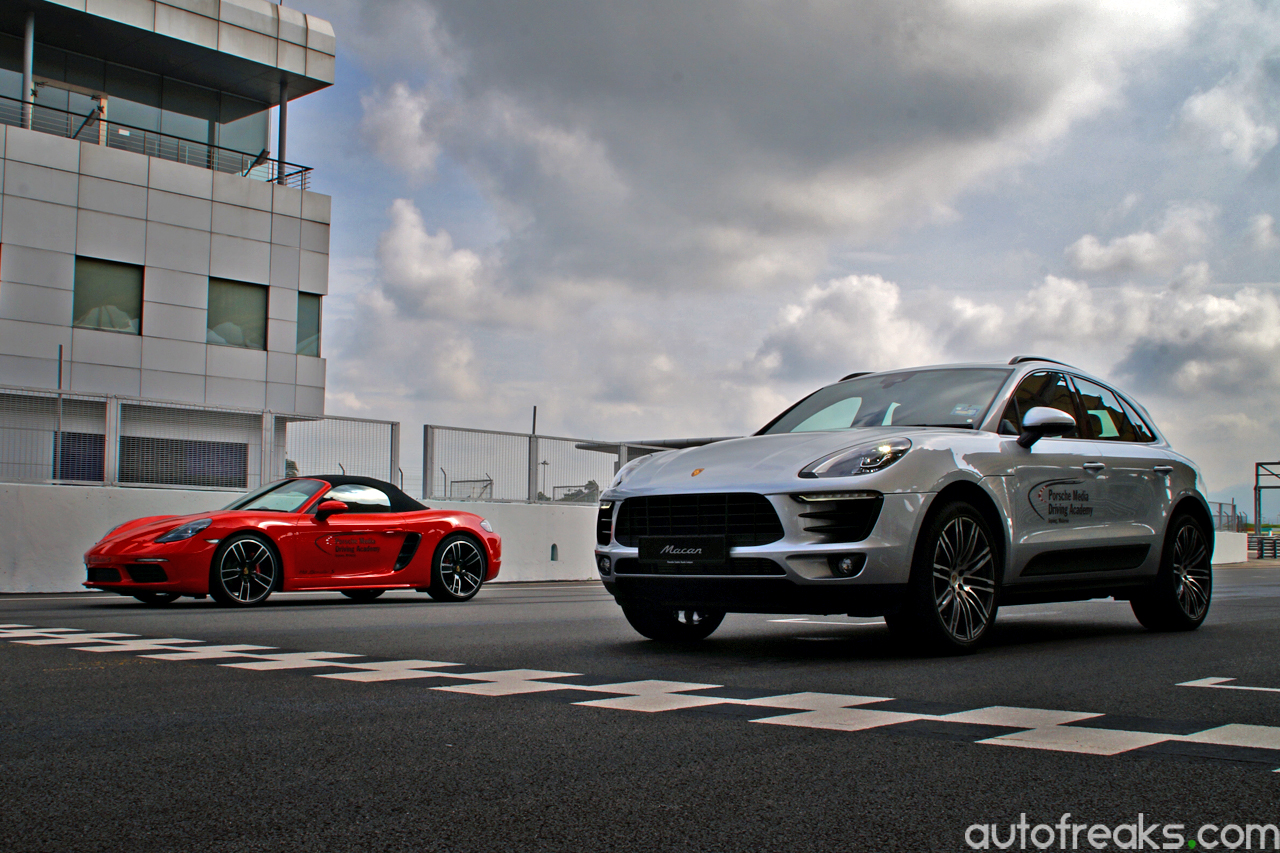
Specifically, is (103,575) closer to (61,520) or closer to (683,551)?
(61,520)

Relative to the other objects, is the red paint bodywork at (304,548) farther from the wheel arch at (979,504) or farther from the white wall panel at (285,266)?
the white wall panel at (285,266)

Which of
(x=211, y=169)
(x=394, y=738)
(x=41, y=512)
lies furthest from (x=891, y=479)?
(x=211, y=169)

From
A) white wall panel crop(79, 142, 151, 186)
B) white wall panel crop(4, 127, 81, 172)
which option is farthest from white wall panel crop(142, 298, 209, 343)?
white wall panel crop(4, 127, 81, 172)

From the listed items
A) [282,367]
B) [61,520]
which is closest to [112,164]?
[282,367]

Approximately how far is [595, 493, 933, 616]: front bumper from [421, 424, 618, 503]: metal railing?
12.7 m

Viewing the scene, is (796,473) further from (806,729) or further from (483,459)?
(483,459)

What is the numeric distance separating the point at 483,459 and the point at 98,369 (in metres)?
12.6

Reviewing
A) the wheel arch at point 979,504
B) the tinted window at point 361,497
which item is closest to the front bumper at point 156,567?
the tinted window at point 361,497

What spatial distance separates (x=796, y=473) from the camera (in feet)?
19.9

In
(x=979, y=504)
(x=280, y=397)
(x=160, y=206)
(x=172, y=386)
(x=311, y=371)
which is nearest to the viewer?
(x=979, y=504)

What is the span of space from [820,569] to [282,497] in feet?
25.5

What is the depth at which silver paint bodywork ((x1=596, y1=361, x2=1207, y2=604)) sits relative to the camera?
5.91 m

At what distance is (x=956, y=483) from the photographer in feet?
20.6

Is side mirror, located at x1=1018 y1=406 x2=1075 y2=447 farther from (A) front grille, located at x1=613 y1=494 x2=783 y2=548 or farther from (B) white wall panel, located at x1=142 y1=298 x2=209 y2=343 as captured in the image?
(B) white wall panel, located at x1=142 y1=298 x2=209 y2=343
